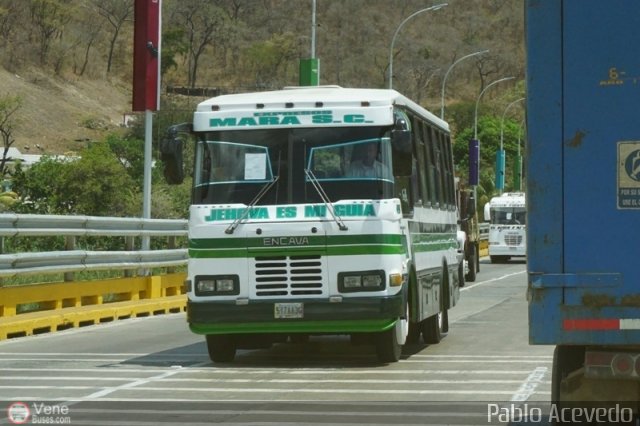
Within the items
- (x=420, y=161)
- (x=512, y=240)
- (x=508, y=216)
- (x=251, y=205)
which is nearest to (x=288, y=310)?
(x=251, y=205)

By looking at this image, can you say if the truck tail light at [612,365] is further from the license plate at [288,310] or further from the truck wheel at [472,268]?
the truck wheel at [472,268]

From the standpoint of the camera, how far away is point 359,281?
14.7 meters

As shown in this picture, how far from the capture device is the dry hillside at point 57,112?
101312mm

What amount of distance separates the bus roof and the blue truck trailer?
6.89 m

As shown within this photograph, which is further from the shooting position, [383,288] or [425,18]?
[425,18]

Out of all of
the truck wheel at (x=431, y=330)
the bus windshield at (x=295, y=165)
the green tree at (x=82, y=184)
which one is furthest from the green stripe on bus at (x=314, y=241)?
the green tree at (x=82, y=184)

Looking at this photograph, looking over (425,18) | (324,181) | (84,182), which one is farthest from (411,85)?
(324,181)

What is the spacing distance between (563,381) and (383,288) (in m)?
6.18

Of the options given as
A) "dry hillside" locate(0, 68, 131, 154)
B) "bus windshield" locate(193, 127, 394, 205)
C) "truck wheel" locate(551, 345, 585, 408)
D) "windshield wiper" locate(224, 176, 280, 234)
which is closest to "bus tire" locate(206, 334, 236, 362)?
"windshield wiper" locate(224, 176, 280, 234)

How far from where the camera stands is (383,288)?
14703 mm

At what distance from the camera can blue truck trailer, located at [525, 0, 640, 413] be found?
315 inches

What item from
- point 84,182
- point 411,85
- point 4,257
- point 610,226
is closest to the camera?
point 610,226

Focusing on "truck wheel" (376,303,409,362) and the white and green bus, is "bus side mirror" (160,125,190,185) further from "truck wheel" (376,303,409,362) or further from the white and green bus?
"truck wheel" (376,303,409,362)

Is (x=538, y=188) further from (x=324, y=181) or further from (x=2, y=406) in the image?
(x=324, y=181)
